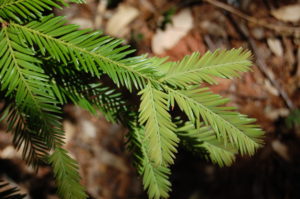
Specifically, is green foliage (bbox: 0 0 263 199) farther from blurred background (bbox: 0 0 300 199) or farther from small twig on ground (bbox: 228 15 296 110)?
small twig on ground (bbox: 228 15 296 110)

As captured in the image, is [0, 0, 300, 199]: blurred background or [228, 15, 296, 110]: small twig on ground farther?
[228, 15, 296, 110]: small twig on ground

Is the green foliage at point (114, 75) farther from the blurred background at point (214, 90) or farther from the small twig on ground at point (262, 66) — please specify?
the small twig on ground at point (262, 66)

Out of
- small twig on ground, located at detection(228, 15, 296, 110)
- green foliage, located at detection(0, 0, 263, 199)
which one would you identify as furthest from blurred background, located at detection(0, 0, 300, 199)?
green foliage, located at detection(0, 0, 263, 199)

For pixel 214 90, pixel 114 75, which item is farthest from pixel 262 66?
pixel 114 75

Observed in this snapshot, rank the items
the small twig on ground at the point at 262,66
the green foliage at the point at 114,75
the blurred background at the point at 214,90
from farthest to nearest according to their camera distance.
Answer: the small twig on ground at the point at 262,66 → the blurred background at the point at 214,90 → the green foliage at the point at 114,75

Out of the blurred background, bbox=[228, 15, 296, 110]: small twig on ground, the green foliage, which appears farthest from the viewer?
bbox=[228, 15, 296, 110]: small twig on ground

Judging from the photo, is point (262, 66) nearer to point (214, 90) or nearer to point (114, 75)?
point (214, 90)

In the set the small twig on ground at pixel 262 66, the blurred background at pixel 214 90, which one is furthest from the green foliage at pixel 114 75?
the small twig on ground at pixel 262 66

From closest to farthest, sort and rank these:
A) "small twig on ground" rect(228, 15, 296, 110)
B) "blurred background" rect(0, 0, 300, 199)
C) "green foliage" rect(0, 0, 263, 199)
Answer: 1. "green foliage" rect(0, 0, 263, 199)
2. "blurred background" rect(0, 0, 300, 199)
3. "small twig on ground" rect(228, 15, 296, 110)
